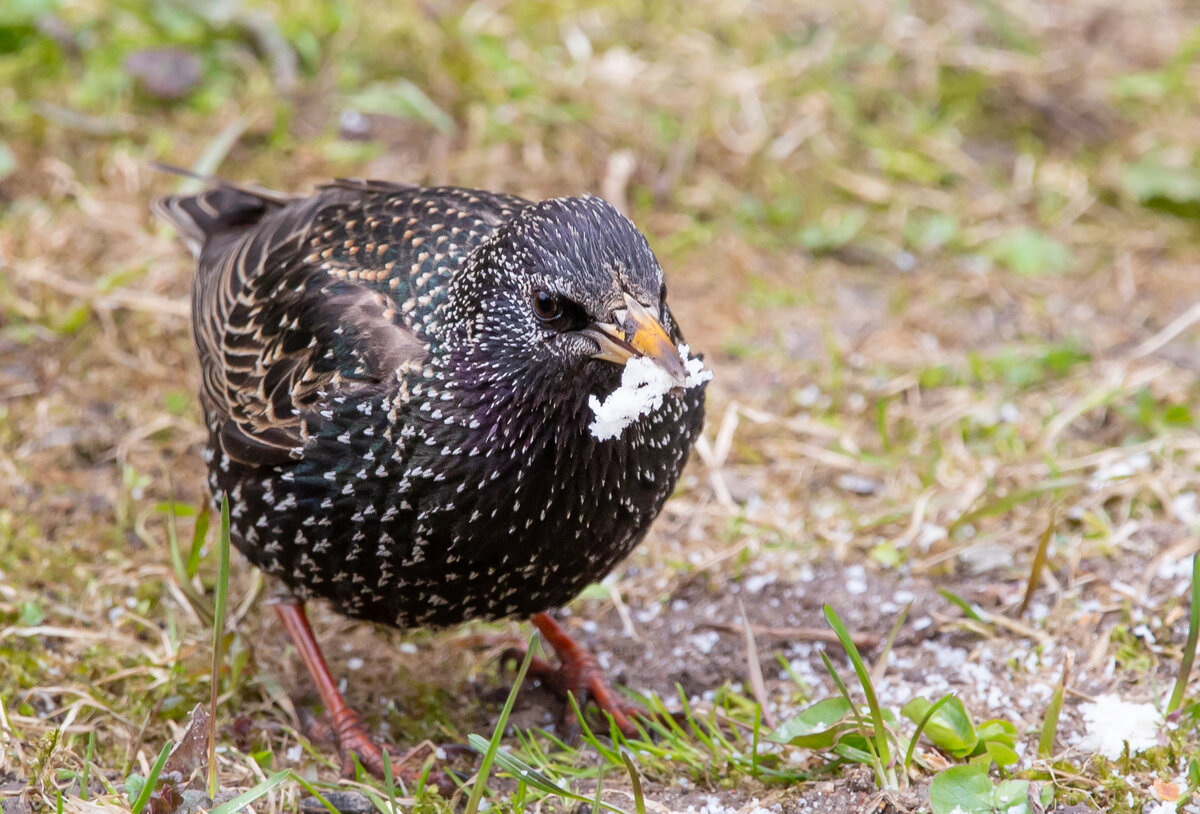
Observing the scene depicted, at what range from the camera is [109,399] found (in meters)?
4.65

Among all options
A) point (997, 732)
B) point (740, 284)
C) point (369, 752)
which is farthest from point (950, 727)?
point (740, 284)

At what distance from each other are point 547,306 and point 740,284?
2663mm

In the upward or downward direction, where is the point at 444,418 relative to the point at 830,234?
Result: upward

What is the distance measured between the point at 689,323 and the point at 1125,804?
2759mm

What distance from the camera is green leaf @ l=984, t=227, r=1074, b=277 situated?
5.63 meters

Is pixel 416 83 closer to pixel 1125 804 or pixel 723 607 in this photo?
pixel 723 607

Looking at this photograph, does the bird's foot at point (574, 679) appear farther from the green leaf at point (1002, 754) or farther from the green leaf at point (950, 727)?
the green leaf at point (1002, 754)

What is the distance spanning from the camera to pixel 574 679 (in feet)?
12.3

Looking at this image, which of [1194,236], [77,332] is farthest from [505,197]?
[1194,236]

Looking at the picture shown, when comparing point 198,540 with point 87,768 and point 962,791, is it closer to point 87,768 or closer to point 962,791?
point 87,768

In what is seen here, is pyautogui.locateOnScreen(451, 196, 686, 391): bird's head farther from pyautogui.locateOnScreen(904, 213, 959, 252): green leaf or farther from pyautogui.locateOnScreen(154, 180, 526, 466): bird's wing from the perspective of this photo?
pyautogui.locateOnScreen(904, 213, 959, 252): green leaf

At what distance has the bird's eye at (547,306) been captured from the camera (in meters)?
2.89

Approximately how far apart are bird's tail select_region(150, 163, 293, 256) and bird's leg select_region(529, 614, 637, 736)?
1.61 m

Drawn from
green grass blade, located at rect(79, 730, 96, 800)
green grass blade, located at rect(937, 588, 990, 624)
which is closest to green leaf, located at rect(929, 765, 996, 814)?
green grass blade, located at rect(937, 588, 990, 624)
